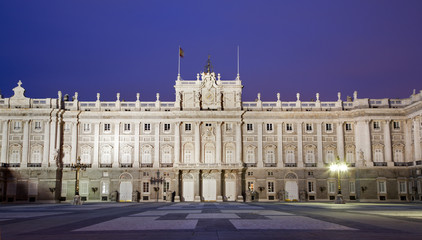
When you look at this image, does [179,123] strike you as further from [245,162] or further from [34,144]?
[34,144]

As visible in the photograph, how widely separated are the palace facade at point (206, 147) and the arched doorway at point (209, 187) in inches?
5.8

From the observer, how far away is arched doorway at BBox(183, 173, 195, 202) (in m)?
68.2

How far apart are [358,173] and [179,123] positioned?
88.7ft

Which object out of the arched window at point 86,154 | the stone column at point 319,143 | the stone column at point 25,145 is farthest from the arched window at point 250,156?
the stone column at point 25,145

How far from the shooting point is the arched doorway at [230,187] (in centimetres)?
6856

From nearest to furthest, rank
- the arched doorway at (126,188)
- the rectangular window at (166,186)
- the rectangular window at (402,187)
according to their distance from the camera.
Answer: the rectangular window at (402,187) < the rectangular window at (166,186) < the arched doorway at (126,188)

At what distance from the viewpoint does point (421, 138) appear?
209 feet

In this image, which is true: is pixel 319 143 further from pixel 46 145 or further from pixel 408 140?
pixel 46 145

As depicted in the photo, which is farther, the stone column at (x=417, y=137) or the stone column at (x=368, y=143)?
the stone column at (x=368, y=143)

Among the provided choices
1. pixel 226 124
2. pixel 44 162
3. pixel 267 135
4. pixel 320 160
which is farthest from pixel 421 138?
pixel 44 162

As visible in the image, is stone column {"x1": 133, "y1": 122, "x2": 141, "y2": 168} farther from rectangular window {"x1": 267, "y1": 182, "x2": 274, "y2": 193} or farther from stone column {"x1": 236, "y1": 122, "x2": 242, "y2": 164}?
rectangular window {"x1": 267, "y1": 182, "x2": 274, "y2": 193}

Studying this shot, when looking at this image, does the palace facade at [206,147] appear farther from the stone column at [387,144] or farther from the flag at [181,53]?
the flag at [181,53]

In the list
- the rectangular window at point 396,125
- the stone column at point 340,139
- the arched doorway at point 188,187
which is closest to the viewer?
the arched doorway at point 188,187

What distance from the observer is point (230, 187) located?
68.7 m
